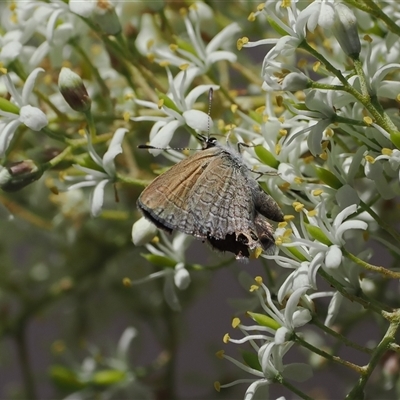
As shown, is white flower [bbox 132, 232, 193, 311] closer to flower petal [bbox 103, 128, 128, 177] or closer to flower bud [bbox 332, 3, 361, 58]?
flower petal [bbox 103, 128, 128, 177]

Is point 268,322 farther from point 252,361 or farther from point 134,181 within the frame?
point 134,181

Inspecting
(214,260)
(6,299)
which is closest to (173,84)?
(214,260)

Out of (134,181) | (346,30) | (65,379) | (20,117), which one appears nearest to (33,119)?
(20,117)

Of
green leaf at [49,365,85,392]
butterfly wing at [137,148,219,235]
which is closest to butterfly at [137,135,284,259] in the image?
butterfly wing at [137,148,219,235]

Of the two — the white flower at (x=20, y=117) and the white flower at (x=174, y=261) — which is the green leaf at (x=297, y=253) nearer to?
the white flower at (x=174, y=261)

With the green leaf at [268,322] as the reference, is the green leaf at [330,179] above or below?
above

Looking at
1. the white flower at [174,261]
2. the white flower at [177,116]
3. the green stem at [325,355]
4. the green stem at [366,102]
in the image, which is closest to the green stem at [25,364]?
the white flower at [174,261]

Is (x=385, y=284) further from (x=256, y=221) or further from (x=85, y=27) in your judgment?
(x=85, y=27)
